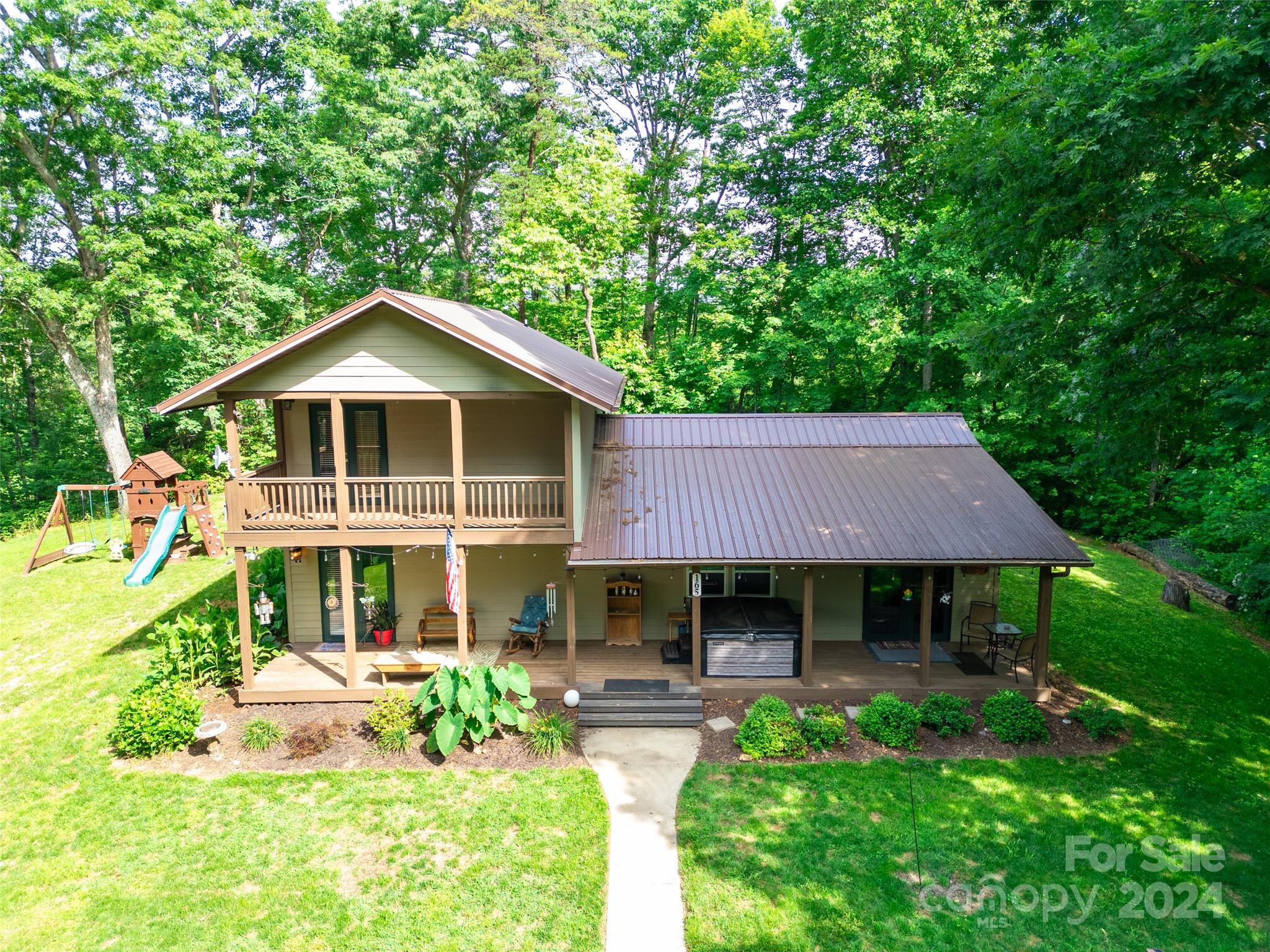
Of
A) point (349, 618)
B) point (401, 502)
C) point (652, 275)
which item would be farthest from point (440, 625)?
point (652, 275)

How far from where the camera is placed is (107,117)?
68.3 ft

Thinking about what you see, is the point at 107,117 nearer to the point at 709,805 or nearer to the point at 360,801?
the point at 360,801

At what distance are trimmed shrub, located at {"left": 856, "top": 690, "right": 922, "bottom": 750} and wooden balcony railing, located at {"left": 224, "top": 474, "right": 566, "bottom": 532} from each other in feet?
19.4

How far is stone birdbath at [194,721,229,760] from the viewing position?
1001 centimetres

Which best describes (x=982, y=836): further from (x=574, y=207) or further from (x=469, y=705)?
(x=574, y=207)

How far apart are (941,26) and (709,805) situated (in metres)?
23.1

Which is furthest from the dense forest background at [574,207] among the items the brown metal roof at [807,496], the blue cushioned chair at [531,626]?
the blue cushioned chair at [531,626]

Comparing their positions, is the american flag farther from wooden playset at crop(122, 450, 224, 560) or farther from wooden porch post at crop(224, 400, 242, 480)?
wooden playset at crop(122, 450, 224, 560)

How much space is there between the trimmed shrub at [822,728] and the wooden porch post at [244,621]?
9441mm

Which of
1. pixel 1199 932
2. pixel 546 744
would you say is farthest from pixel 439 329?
pixel 1199 932

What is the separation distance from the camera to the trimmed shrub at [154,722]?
9.86 metres

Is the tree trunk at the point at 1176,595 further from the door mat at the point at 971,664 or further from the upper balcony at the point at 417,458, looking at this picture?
the upper balcony at the point at 417,458

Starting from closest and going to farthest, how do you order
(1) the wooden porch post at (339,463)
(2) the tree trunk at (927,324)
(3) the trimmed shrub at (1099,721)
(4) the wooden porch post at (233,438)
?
(3) the trimmed shrub at (1099,721), (1) the wooden porch post at (339,463), (4) the wooden porch post at (233,438), (2) the tree trunk at (927,324)

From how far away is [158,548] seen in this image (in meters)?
15.7
